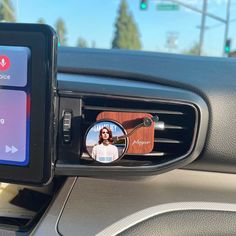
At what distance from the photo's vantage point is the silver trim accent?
1191 mm

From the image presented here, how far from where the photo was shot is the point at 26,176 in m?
1.20

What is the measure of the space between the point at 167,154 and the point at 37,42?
521mm

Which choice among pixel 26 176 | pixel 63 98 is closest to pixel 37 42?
pixel 63 98

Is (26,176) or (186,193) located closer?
(26,176)

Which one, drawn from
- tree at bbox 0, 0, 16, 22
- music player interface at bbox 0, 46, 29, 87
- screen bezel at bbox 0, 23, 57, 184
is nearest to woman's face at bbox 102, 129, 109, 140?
screen bezel at bbox 0, 23, 57, 184

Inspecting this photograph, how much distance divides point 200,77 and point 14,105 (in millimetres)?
575

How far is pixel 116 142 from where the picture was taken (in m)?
1.30

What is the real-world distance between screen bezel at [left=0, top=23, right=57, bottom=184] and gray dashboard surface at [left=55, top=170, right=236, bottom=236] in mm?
139

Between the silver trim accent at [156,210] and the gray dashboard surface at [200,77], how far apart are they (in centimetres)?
17

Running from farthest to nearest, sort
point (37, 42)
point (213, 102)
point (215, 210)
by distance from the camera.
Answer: point (213, 102) < point (215, 210) < point (37, 42)

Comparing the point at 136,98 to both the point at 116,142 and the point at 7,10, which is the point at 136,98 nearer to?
the point at 116,142

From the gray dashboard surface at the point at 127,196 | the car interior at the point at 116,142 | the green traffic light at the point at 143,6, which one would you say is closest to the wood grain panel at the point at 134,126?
the car interior at the point at 116,142

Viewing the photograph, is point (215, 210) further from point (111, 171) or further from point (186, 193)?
point (111, 171)

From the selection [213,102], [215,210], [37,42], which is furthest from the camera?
[213,102]
